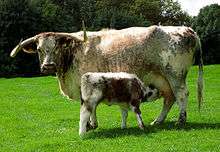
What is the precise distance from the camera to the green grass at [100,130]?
44.9 feet

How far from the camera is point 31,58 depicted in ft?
205

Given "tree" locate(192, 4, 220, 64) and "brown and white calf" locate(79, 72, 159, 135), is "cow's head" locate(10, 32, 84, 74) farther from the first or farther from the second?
"tree" locate(192, 4, 220, 64)

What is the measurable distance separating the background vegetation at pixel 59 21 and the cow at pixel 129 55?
45.0m

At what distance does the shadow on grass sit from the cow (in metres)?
0.41

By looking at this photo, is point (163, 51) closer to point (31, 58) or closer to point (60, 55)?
point (60, 55)

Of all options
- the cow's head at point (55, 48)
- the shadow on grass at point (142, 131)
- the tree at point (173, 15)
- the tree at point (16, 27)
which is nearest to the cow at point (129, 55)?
the cow's head at point (55, 48)

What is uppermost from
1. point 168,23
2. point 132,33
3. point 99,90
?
point 132,33

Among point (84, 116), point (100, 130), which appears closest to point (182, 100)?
point (100, 130)

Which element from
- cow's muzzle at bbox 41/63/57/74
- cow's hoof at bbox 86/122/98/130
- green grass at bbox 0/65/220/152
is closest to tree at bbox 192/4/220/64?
green grass at bbox 0/65/220/152

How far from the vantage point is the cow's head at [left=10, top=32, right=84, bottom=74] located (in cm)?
1666

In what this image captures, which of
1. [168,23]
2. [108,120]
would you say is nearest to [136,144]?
[108,120]

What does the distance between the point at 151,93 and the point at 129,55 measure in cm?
155

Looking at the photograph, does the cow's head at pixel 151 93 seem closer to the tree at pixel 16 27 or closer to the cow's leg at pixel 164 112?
the cow's leg at pixel 164 112

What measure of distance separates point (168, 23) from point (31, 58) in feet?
151
